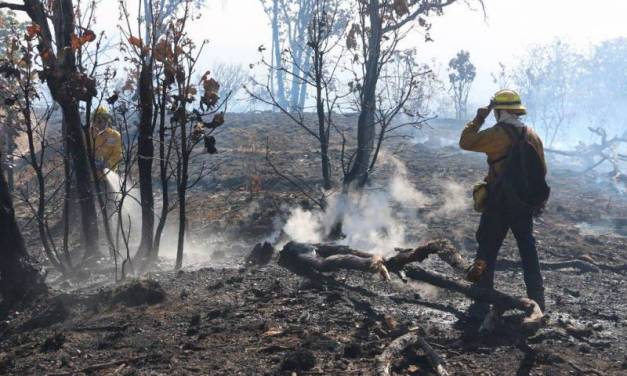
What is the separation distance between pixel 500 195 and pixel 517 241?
0.45m

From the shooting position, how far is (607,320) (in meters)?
5.04

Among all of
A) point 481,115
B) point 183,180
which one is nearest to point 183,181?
point 183,180

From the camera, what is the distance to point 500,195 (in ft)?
16.4

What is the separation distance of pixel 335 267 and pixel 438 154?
48.3ft

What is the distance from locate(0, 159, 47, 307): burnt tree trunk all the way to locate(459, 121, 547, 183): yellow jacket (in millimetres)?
4096

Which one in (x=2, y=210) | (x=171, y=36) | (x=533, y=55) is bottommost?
(x=2, y=210)

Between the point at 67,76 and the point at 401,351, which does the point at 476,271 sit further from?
A: the point at 67,76

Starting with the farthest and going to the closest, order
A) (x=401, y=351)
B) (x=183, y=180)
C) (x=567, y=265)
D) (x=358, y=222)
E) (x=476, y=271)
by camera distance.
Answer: (x=358, y=222) → (x=567, y=265) → (x=183, y=180) → (x=476, y=271) → (x=401, y=351)

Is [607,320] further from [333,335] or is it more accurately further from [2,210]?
[2,210]

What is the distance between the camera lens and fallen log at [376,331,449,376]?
136 inches

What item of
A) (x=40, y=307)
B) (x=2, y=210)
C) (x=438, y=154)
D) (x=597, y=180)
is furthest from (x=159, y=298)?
(x=597, y=180)

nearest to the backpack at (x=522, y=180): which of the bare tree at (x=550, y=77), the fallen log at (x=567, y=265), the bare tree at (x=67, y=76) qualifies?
the fallen log at (x=567, y=265)

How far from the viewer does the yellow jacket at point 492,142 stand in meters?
4.92

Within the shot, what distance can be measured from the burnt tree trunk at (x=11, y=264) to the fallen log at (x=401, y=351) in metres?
3.34
